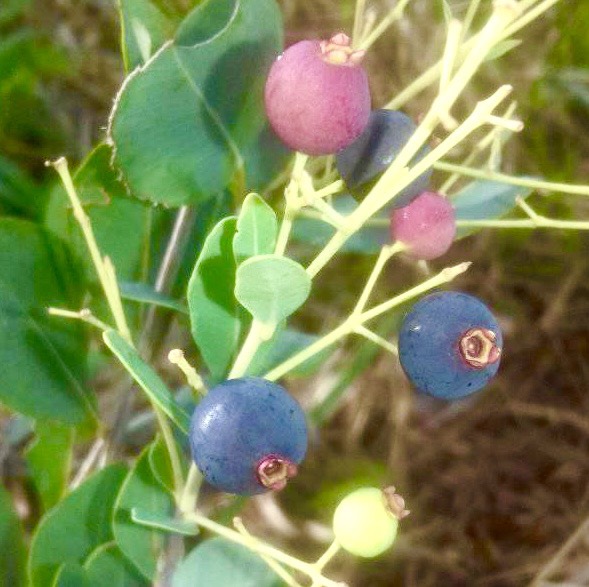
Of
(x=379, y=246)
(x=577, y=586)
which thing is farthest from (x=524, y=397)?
(x=379, y=246)

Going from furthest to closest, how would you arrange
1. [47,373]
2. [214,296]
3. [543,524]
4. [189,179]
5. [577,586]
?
[543,524]
[577,586]
[47,373]
[189,179]
[214,296]

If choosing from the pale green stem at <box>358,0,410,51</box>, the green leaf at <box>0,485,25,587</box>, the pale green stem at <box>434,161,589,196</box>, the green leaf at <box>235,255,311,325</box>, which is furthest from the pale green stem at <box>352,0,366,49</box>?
the green leaf at <box>0,485,25,587</box>

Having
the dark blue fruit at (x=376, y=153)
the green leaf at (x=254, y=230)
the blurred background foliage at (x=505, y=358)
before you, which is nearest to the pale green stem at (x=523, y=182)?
the dark blue fruit at (x=376, y=153)

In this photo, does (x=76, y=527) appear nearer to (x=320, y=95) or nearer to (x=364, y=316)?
(x=364, y=316)

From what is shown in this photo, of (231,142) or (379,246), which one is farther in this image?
(379,246)

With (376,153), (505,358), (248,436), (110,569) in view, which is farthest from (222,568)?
(505,358)

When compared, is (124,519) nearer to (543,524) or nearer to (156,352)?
(156,352)
